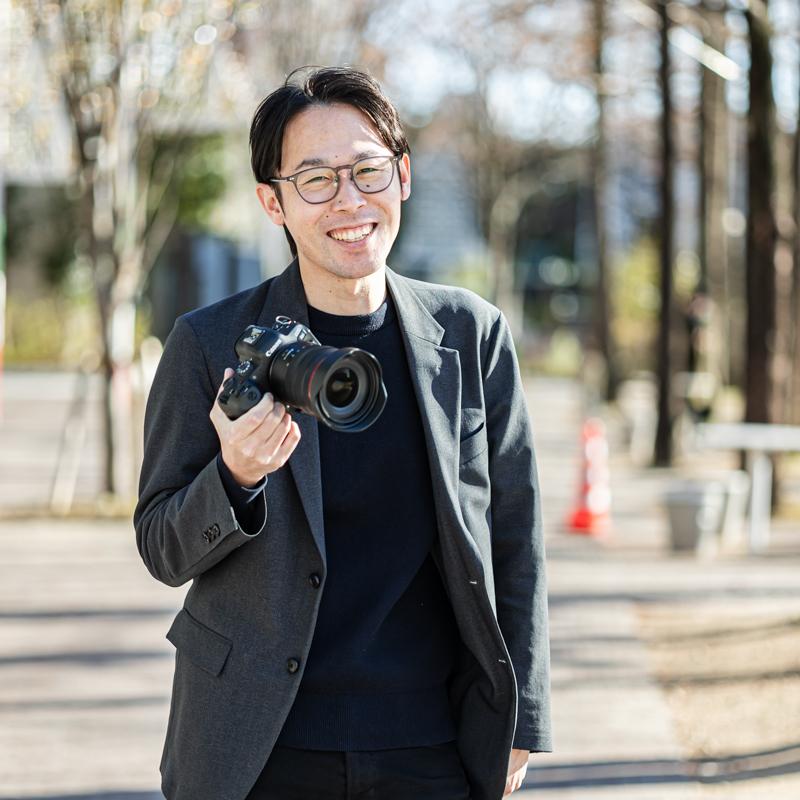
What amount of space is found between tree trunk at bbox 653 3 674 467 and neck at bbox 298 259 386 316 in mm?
15798

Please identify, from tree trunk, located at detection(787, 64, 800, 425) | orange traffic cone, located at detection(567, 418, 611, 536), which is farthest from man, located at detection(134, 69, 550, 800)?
tree trunk, located at detection(787, 64, 800, 425)

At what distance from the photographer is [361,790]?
2.48 m

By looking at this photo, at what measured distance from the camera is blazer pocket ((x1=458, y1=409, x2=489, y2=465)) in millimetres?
2670

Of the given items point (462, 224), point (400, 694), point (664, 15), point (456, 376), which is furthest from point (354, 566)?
point (462, 224)

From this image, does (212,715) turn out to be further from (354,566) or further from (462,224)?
(462,224)

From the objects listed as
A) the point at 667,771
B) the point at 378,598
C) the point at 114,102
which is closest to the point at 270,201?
the point at 378,598

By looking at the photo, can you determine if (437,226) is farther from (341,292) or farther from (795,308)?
(341,292)

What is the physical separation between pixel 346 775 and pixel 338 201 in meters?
0.97

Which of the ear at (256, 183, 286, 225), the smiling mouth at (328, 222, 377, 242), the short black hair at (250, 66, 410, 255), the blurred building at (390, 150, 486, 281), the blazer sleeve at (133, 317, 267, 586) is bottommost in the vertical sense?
the blazer sleeve at (133, 317, 267, 586)

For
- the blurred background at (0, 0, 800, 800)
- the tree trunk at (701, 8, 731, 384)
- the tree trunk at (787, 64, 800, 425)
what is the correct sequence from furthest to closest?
the tree trunk at (701, 8, 731, 384) < the tree trunk at (787, 64, 800, 425) < the blurred background at (0, 0, 800, 800)

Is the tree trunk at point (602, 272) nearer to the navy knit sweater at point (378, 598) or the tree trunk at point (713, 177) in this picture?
the tree trunk at point (713, 177)

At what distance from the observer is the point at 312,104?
103 inches

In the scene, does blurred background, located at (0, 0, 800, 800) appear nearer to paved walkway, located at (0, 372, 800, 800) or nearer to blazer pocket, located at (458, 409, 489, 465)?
paved walkway, located at (0, 372, 800, 800)

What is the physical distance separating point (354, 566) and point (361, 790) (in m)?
0.37
